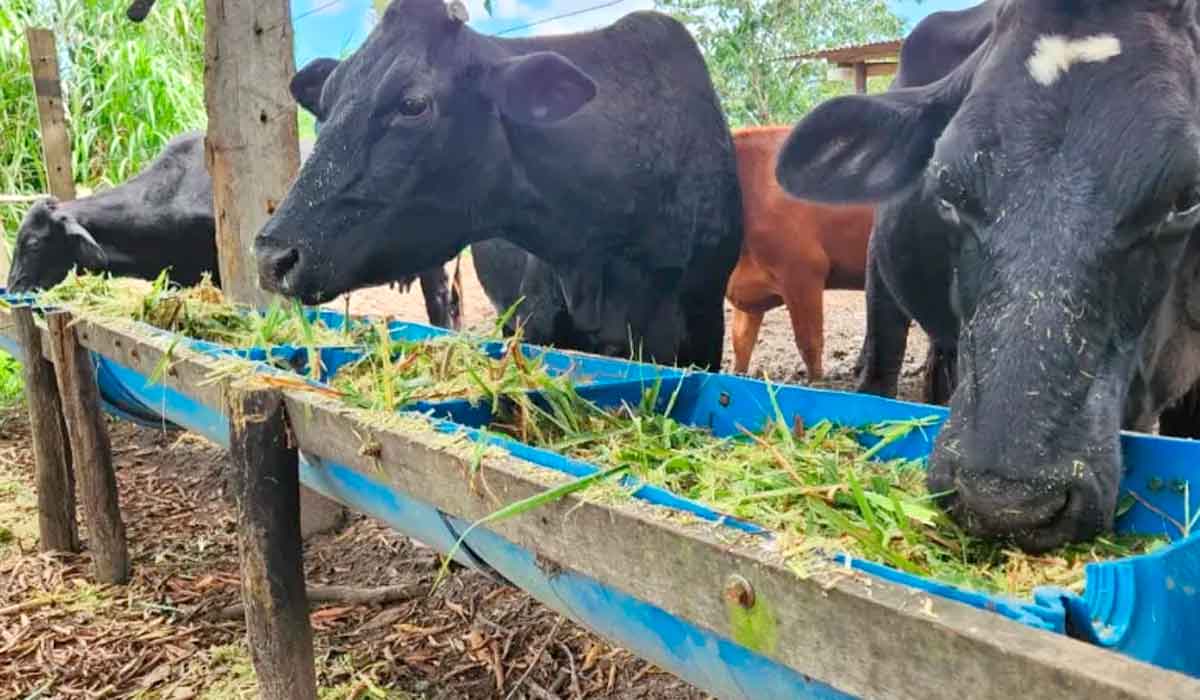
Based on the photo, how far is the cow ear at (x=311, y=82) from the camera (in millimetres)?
4301

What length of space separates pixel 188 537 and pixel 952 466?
3.80 metres

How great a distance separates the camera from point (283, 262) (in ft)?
10.9

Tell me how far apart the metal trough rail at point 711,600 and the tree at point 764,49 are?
13.7 m

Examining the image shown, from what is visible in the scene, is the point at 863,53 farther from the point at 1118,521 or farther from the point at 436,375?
the point at 1118,521

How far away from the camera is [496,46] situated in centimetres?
395

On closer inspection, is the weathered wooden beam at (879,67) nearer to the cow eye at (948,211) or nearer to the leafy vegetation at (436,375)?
the leafy vegetation at (436,375)

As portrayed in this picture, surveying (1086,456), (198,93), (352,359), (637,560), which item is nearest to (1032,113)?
(1086,456)

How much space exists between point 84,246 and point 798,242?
454cm

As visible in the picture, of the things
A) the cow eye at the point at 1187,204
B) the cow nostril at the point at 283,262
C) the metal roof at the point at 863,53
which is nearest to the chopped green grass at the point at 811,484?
the cow eye at the point at 1187,204

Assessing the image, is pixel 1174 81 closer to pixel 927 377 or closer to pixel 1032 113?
pixel 1032 113

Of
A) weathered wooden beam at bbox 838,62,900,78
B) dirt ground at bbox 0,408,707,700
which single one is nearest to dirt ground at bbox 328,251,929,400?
dirt ground at bbox 0,408,707,700

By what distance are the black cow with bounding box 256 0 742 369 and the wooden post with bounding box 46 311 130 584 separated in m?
1.20

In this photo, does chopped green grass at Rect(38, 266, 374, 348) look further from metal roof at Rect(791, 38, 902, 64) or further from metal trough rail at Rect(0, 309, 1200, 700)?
metal roof at Rect(791, 38, 902, 64)

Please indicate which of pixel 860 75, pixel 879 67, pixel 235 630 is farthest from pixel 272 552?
pixel 879 67
